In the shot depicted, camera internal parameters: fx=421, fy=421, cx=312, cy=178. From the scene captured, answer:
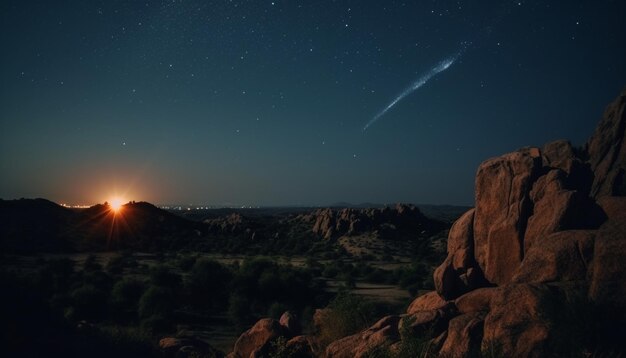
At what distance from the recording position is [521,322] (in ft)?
31.9

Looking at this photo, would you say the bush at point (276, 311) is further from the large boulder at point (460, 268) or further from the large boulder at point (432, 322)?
the large boulder at point (432, 322)

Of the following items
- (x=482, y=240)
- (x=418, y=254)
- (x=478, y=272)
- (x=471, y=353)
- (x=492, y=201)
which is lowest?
(x=418, y=254)

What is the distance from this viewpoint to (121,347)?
56.1 feet

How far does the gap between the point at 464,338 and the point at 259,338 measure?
8.56m

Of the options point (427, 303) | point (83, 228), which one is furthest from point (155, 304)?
point (83, 228)

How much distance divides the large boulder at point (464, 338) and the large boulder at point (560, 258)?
2000 millimetres

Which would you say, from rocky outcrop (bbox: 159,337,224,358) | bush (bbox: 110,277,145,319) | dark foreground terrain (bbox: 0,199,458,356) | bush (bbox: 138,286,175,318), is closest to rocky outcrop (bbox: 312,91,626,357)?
dark foreground terrain (bbox: 0,199,458,356)

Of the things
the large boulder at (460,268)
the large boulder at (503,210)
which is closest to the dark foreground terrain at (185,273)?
the large boulder at (460,268)

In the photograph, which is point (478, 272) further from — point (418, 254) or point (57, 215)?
point (57, 215)

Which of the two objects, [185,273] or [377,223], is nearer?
[185,273]

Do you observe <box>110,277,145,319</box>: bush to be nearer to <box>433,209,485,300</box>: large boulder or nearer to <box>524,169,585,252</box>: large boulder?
<box>433,209,485,300</box>: large boulder

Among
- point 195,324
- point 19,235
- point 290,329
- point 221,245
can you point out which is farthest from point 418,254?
point 19,235

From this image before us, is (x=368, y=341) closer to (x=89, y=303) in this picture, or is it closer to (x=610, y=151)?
(x=610, y=151)

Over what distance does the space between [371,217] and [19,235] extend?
6086cm
